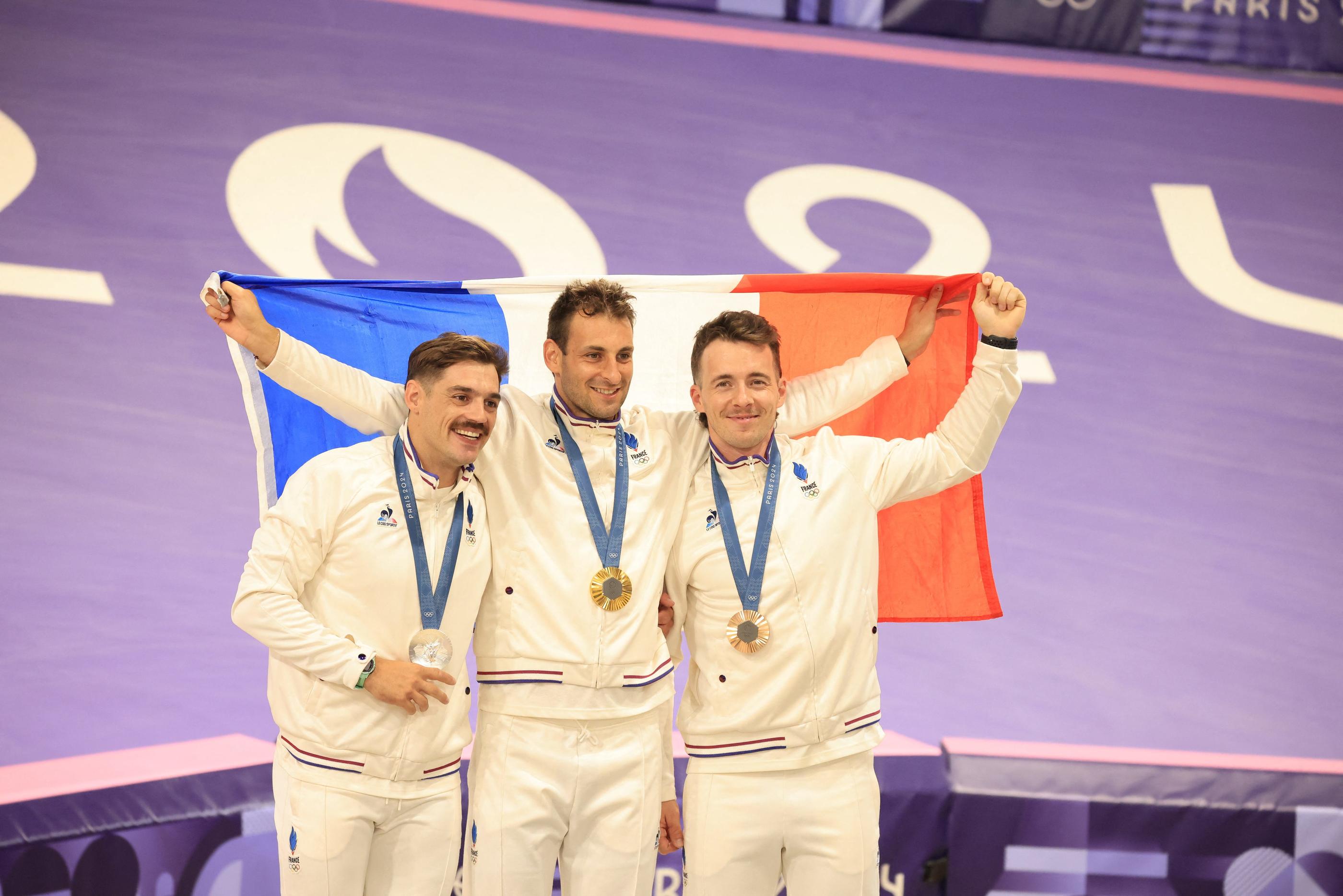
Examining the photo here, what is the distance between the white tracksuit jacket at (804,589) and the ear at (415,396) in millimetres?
781

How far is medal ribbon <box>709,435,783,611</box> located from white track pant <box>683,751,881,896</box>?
1.54 feet

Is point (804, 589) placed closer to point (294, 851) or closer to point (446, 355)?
point (446, 355)

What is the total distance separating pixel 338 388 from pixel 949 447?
67.7 inches

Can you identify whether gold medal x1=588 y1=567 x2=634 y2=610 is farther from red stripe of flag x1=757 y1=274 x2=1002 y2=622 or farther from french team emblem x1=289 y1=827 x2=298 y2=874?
red stripe of flag x1=757 y1=274 x2=1002 y2=622

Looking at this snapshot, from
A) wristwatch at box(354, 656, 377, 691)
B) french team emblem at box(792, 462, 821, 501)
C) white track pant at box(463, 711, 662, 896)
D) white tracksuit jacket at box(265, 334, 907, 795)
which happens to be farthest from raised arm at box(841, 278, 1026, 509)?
wristwatch at box(354, 656, 377, 691)

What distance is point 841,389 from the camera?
3.44 metres

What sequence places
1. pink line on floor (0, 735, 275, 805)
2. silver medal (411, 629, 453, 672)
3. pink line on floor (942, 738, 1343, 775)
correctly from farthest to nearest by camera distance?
1. pink line on floor (942, 738, 1343, 775)
2. pink line on floor (0, 735, 275, 805)
3. silver medal (411, 629, 453, 672)

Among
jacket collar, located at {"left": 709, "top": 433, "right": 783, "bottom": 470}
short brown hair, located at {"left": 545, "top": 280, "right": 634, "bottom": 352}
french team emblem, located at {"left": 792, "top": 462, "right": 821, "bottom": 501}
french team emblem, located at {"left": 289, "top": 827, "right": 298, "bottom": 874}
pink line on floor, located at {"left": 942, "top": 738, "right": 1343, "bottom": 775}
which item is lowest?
pink line on floor, located at {"left": 942, "top": 738, "right": 1343, "bottom": 775}

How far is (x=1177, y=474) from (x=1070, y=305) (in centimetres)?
119

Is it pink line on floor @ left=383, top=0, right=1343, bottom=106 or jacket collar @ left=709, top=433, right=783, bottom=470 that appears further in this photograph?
pink line on floor @ left=383, top=0, right=1343, bottom=106

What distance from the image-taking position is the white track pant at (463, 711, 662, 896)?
2.86 metres

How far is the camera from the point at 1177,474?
20.7 ft

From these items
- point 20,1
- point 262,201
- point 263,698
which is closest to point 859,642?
point 263,698

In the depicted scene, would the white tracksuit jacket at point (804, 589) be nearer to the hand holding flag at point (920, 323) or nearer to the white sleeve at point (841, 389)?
the white sleeve at point (841, 389)
